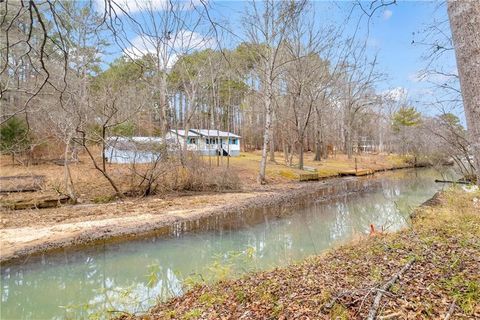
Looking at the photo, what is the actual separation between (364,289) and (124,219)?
29.1 feet

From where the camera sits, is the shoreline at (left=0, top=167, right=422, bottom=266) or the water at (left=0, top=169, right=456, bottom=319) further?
the shoreline at (left=0, top=167, right=422, bottom=266)

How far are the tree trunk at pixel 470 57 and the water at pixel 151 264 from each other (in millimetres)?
3049

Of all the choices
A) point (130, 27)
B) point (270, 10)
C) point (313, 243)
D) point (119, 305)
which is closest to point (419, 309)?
point (130, 27)

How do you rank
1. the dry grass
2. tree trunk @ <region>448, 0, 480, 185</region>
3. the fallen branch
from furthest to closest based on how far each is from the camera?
the dry grass < the fallen branch < tree trunk @ <region>448, 0, 480, 185</region>

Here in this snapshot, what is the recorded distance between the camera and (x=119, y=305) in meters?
4.51

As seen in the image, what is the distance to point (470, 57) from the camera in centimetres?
178

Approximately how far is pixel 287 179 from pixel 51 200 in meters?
13.0

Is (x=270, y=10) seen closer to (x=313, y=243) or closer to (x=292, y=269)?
(x=313, y=243)

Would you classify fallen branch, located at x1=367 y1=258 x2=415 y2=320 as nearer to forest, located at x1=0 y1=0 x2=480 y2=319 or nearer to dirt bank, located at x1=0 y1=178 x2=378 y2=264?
forest, located at x1=0 y1=0 x2=480 y2=319

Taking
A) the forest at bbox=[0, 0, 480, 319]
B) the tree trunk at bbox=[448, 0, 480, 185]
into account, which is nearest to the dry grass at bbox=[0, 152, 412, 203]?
the forest at bbox=[0, 0, 480, 319]

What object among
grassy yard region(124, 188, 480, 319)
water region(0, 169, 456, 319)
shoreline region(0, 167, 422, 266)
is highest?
grassy yard region(124, 188, 480, 319)

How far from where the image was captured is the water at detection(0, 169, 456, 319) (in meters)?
4.84

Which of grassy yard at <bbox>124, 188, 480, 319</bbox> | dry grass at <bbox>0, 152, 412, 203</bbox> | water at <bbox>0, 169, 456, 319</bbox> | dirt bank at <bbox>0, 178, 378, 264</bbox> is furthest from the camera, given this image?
dry grass at <bbox>0, 152, 412, 203</bbox>

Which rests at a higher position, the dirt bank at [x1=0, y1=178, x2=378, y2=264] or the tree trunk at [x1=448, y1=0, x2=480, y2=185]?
the tree trunk at [x1=448, y1=0, x2=480, y2=185]
